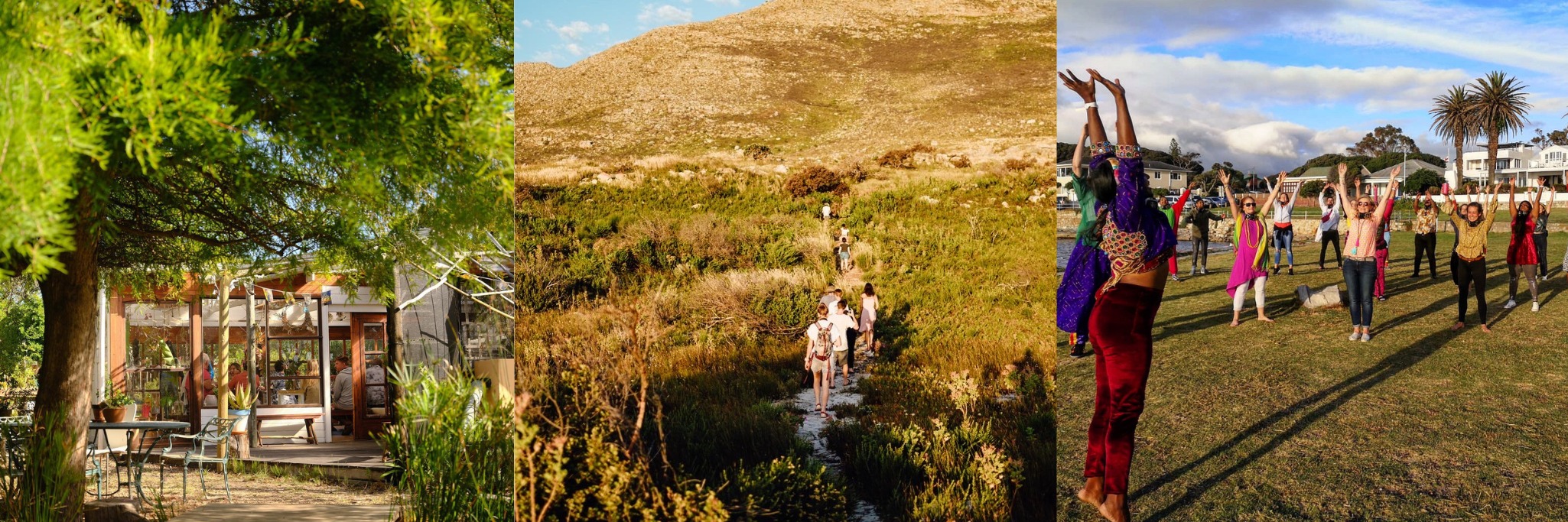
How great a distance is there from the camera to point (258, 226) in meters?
7.32

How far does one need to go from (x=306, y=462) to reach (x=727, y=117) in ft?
27.1

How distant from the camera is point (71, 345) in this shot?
612 cm

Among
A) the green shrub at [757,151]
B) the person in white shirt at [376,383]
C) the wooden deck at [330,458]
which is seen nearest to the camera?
the green shrub at [757,151]

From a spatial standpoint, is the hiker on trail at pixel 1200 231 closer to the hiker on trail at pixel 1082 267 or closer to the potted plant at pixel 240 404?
the hiker on trail at pixel 1082 267

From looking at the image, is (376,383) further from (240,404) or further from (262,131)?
(262,131)

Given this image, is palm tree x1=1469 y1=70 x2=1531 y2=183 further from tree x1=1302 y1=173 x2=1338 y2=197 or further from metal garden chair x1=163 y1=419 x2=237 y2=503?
metal garden chair x1=163 y1=419 x2=237 y2=503

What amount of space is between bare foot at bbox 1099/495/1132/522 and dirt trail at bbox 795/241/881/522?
0.94 m

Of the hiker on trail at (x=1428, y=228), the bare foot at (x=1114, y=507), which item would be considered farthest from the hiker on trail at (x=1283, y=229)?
the bare foot at (x=1114, y=507)

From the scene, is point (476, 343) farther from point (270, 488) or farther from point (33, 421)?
point (33, 421)

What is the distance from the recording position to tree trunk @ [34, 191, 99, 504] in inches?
236

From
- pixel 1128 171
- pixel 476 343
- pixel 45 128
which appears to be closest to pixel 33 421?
pixel 45 128

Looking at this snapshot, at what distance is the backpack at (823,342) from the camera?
11.0 feet

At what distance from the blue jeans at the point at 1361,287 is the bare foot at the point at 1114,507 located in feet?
16.5

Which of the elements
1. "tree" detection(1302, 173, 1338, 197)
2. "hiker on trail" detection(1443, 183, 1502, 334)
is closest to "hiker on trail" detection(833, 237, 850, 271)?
Result: "hiker on trail" detection(1443, 183, 1502, 334)
